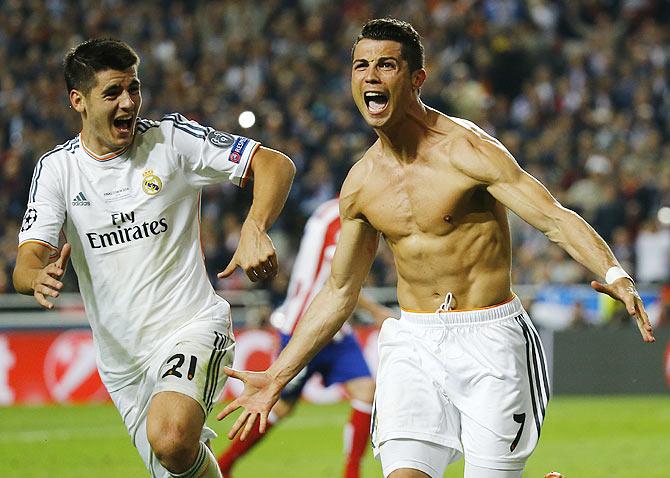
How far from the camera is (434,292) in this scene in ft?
18.3

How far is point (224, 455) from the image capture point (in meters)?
8.71

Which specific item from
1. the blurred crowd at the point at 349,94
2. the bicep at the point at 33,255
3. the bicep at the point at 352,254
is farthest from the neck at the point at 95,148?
the blurred crowd at the point at 349,94

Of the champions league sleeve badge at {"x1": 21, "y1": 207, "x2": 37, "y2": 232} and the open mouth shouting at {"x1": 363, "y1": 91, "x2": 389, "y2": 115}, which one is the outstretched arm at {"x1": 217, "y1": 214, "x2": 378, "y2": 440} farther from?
the champions league sleeve badge at {"x1": 21, "y1": 207, "x2": 37, "y2": 232}

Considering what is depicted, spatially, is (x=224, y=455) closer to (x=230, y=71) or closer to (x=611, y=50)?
(x=230, y=71)

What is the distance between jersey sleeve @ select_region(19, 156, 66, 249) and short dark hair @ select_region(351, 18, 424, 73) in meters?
1.80

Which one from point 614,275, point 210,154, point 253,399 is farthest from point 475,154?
point 210,154

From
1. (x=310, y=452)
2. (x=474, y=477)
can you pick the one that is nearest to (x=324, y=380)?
(x=310, y=452)

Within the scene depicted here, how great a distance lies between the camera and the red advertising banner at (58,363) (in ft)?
51.8

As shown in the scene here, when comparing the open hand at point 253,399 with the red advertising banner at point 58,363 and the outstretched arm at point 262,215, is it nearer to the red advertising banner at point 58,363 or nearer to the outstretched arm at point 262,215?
the outstretched arm at point 262,215

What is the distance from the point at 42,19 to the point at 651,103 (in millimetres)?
9802

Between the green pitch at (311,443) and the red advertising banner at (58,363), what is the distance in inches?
9.4

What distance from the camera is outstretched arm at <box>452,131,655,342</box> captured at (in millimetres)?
4801

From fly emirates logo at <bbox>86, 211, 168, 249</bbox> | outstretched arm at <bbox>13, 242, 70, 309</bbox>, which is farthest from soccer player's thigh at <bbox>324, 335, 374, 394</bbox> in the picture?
outstretched arm at <bbox>13, 242, 70, 309</bbox>

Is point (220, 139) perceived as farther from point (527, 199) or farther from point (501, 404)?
point (501, 404)
